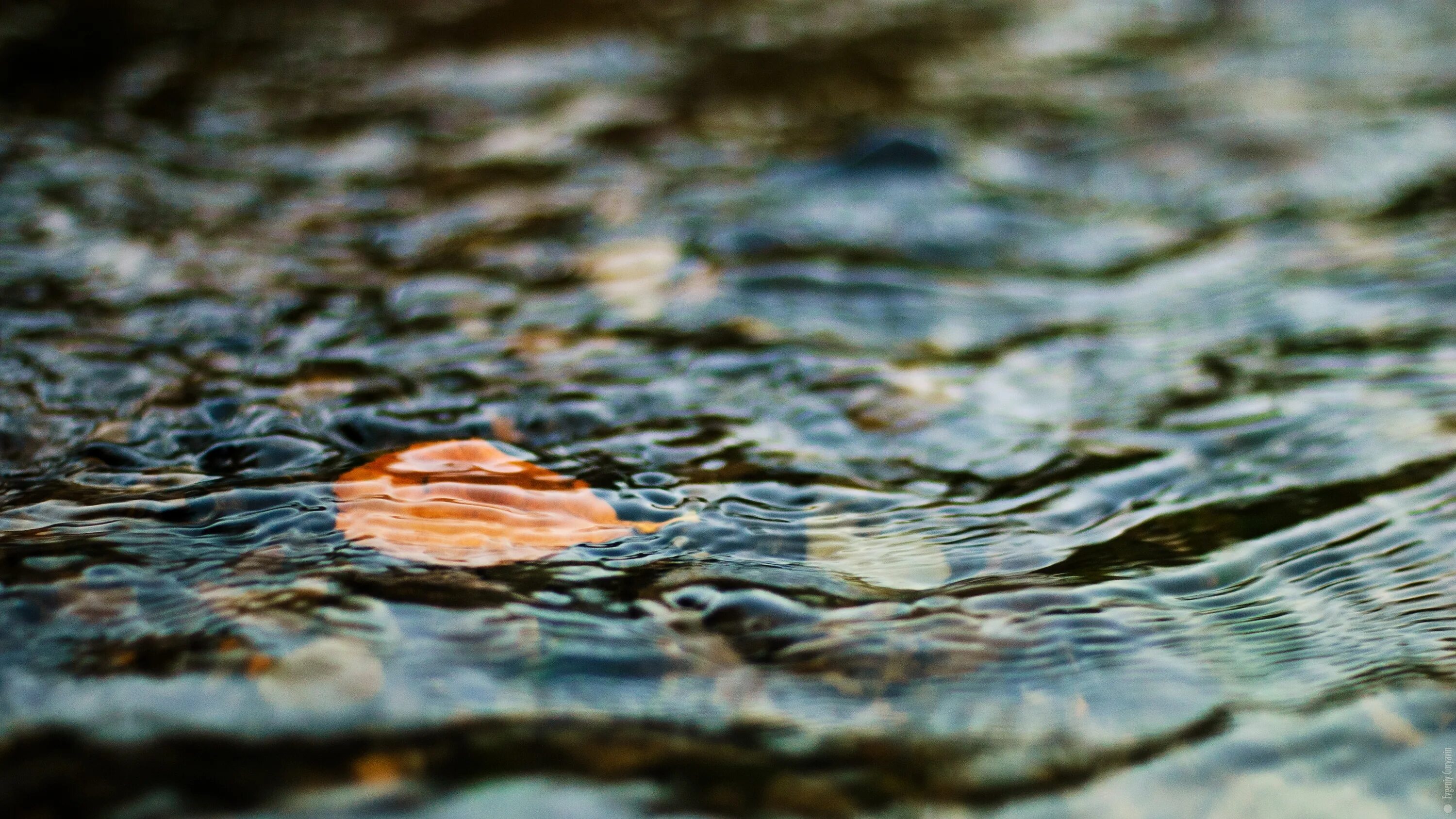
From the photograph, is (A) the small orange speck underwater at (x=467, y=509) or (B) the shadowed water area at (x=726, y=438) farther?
(A) the small orange speck underwater at (x=467, y=509)

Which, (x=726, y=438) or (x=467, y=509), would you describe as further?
(x=726, y=438)

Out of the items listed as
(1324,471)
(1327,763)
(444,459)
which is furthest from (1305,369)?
(444,459)

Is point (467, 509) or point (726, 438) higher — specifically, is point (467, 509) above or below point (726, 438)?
below

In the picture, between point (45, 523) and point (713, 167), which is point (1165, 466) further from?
point (713, 167)
